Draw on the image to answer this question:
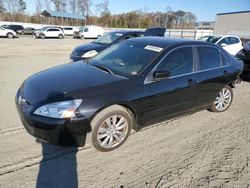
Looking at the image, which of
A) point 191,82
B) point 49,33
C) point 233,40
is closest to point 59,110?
point 191,82

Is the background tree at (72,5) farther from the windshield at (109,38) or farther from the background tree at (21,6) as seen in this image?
the windshield at (109,38)

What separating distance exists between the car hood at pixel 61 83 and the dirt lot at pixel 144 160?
0.80 meters

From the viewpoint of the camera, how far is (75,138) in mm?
3234

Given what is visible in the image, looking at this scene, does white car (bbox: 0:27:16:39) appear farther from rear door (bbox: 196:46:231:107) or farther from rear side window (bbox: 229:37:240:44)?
rear door (bbox: 196:46:231:107)

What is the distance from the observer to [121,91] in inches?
137

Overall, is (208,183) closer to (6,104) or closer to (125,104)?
(125,104)

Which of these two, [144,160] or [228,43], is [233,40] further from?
[144,160]

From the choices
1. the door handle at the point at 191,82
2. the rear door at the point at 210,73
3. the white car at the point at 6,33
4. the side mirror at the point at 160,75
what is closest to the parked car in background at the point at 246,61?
the rear door at the point at 210,73

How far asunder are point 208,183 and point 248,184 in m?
0.51

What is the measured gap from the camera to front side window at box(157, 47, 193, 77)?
4035 mm

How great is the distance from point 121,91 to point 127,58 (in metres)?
1.00

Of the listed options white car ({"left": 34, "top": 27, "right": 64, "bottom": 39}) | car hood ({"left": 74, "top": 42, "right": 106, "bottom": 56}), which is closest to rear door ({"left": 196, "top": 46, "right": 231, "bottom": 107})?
car hood ({"left": 74, "top": 42, "right": 106, "bottom": 56})

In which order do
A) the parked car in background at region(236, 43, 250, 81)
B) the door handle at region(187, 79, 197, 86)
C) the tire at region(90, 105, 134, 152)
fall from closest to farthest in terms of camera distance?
the tire at region(90, 105, 134, 152) → the door handle at region(187, 79, 197, 86) → the parked car in background at region(236, 43, 250, 81)

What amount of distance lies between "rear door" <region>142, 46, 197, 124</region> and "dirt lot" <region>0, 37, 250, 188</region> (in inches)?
16.5
